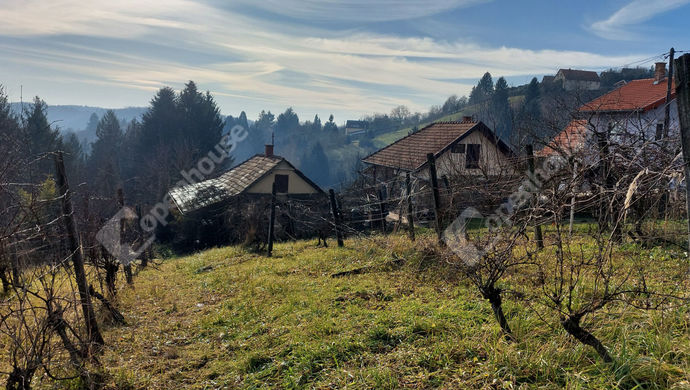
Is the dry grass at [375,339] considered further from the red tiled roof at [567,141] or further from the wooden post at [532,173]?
the red tiled roof at [567,141]

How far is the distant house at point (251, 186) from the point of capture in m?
21.8

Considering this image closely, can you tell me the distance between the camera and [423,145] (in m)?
22.9

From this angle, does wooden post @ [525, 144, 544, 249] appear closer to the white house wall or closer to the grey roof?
the grey roof

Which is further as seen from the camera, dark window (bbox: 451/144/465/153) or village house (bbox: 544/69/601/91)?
village house (bbox: 544/69/601/91)

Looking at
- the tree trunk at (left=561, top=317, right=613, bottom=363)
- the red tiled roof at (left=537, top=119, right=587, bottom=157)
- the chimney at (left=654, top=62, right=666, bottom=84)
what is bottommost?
the tree trunk at (left=561, top=317, right=613, bottom=363)

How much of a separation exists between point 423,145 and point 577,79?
69991 mm

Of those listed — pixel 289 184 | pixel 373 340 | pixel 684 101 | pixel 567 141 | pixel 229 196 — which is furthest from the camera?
pixel 289 184

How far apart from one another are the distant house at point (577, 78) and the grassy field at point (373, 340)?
274 ft

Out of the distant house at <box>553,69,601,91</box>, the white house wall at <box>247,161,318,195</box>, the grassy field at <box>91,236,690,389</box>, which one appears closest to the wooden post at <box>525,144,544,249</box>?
the grassy field at <box>91,236,690,389</box>

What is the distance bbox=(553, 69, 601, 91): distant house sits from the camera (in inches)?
2995

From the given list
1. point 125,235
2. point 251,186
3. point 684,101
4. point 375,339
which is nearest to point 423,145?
point 251,186

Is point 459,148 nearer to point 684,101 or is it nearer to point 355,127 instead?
point 684,101

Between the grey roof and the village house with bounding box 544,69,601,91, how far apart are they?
72.0 m

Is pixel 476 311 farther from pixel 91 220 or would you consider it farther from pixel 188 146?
pixel 188 146
